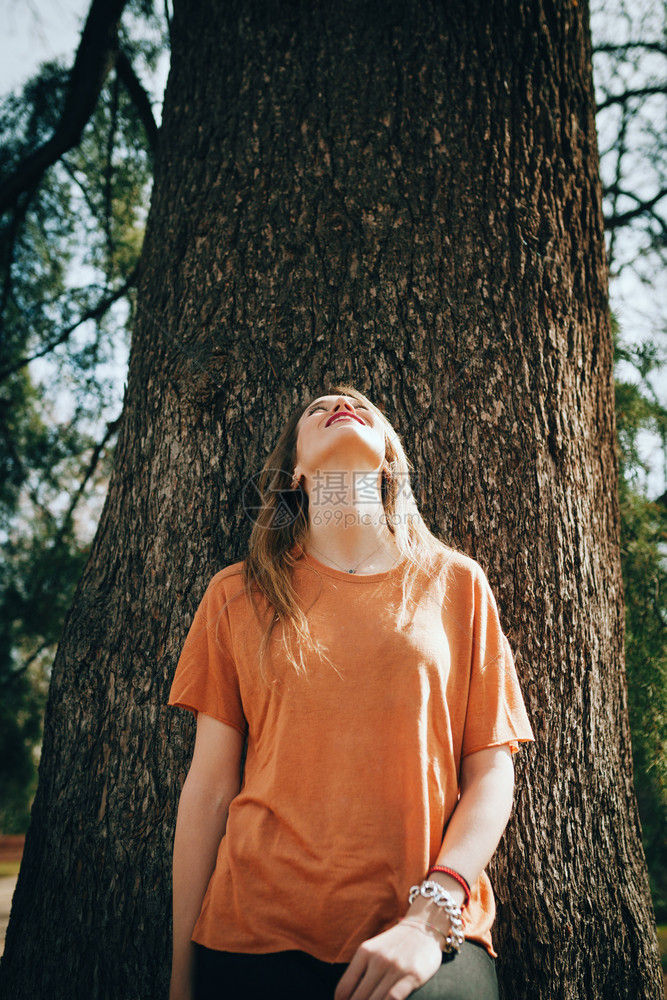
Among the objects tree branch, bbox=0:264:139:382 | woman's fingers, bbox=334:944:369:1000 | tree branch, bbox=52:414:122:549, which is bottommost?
woman's fingers, bbox=334:944:369:1000

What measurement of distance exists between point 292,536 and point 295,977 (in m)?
0.94

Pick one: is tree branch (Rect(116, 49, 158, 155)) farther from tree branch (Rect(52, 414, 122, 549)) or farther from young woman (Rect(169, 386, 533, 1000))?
young woman (Rect(169, 386, 533, 1000))

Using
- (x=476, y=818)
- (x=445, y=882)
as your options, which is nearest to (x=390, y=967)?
(x=445, y=882)

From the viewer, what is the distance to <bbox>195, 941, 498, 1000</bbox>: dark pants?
1.15 m

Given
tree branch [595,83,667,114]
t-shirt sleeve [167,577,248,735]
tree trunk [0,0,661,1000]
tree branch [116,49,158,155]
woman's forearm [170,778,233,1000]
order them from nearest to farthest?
woman's forearm [170,778,233,1000] → t-shirt sleeve [167,577,248,735] → tree trunk [0,0,661,1000] → tree branch [116,49,158,155] → tree branch [595,83,667,114]

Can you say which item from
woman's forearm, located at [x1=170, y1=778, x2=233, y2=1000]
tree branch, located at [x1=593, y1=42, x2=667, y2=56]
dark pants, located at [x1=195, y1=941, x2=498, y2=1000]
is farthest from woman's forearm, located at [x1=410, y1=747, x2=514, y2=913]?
tree branch, located at [x1=593, y1=42, x2=667, y2=56]

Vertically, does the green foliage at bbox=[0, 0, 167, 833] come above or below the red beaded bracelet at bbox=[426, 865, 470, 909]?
above

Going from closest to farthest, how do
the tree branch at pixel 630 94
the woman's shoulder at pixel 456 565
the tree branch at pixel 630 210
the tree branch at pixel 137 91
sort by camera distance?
the woman's shoulder at pixel 456 565 < the tree branch at pixel 137 91 < the tree branch at pixel 630 94 < the tree branch at pixel 630 210

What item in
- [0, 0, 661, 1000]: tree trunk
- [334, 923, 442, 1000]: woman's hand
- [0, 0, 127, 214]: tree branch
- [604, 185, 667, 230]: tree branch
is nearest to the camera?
[334, 923, 442, 1000]: woman's hand

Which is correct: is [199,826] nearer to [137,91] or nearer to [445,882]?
[445,882]

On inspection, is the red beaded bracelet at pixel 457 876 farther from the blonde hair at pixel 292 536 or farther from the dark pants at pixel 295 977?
the blonde hair at pixel 292 536

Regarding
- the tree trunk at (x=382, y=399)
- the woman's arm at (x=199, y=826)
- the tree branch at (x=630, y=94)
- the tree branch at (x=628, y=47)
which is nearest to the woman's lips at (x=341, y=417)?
the tree trunk at (x=382, y=399)

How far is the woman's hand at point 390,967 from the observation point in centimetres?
107

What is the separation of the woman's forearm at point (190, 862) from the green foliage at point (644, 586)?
1608mm
